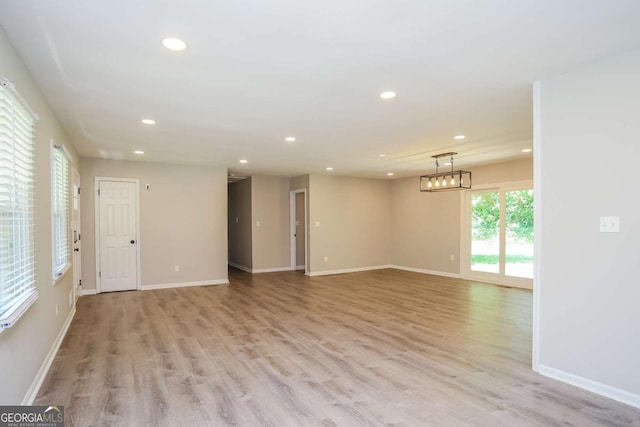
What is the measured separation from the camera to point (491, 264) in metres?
7.50

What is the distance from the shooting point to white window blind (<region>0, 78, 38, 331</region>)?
81.3 inches

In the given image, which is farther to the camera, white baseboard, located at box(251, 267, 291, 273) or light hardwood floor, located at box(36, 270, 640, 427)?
white baseboard, located at box(251, 267, 291, 273)

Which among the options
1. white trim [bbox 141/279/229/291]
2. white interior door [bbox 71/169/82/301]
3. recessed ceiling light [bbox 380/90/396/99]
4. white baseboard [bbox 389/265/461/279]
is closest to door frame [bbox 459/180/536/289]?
white baseboard [bbox 389/265/461/279]

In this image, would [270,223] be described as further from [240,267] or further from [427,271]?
[427,271]

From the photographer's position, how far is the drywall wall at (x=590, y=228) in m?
2.51

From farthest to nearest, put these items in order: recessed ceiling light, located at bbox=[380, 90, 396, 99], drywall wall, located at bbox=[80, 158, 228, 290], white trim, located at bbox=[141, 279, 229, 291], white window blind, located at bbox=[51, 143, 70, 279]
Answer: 1. white trim, located at bbox=[141, 279, 229, 291]
2. drywall wall, located at bbox=[80, 158, 228, 290]
3. white window blind, located at bbox=[51, 143, 70, 279]
4. recessed ceiling light, located at bbox=[380, 90, 396, 99]

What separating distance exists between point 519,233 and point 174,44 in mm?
6878

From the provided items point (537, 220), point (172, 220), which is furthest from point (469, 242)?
point (172, 220)

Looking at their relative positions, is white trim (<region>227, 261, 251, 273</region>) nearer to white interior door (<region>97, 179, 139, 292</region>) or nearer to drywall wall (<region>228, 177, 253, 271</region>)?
drywall wall (<region>228, 177, 253, 271</region>)

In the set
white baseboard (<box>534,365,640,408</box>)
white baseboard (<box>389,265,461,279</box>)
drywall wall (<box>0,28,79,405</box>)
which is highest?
drywall wall (<box>0,28,79,405</box>)

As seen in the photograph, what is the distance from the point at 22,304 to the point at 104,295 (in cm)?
433

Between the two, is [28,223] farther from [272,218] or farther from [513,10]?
[272,218]

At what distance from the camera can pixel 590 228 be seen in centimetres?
271

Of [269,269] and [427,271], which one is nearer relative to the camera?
[427,271]
